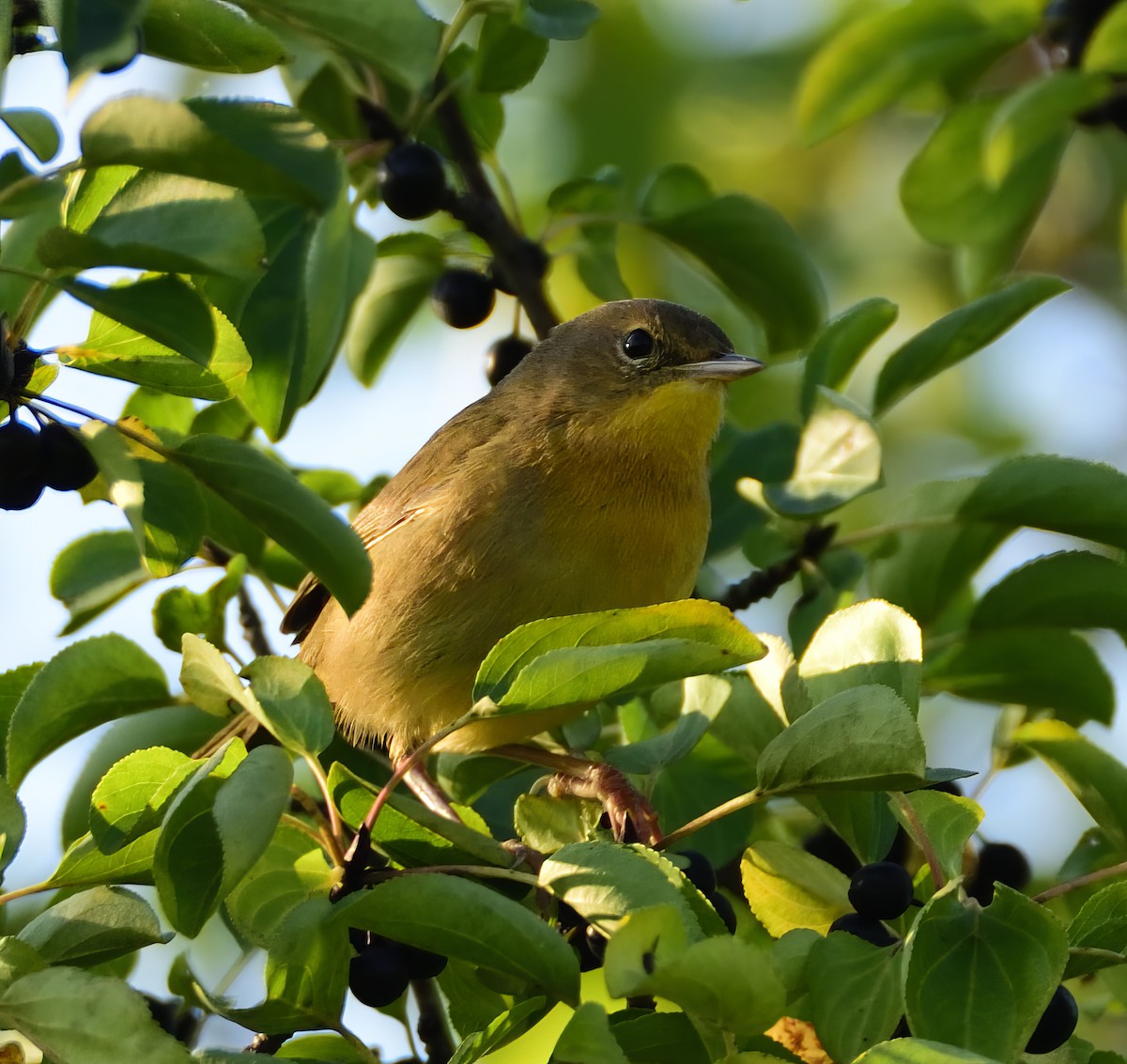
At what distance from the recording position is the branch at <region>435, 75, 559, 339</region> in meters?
4.62

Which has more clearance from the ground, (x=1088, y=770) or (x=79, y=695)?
(x=79, y=695)

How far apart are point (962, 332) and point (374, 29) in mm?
2041

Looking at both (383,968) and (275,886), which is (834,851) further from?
(275,886)

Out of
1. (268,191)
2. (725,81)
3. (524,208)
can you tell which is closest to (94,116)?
(268,191)

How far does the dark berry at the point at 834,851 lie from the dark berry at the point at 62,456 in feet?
7.96

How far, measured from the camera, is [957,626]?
4.47m

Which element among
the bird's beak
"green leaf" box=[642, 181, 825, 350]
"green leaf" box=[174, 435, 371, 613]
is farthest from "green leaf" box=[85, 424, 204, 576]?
the bird's beak

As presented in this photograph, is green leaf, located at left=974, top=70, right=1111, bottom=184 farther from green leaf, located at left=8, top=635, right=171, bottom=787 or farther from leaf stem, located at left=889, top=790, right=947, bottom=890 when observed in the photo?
green leaf, located at left=8, top=635, right=171, bottom=787

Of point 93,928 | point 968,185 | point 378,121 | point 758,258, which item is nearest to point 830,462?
point 758,258

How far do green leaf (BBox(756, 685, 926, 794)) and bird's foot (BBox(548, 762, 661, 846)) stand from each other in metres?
0.73

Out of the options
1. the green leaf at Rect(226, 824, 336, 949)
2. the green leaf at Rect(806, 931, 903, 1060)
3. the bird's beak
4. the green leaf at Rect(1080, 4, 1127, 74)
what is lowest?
the green leaf at Rect(806, 931, 903, 1060)

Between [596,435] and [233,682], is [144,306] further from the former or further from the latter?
[596,435]

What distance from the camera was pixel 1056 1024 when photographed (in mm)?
3008

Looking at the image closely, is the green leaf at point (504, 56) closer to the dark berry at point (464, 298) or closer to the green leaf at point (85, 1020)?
the dark berry at point (464, 298)
